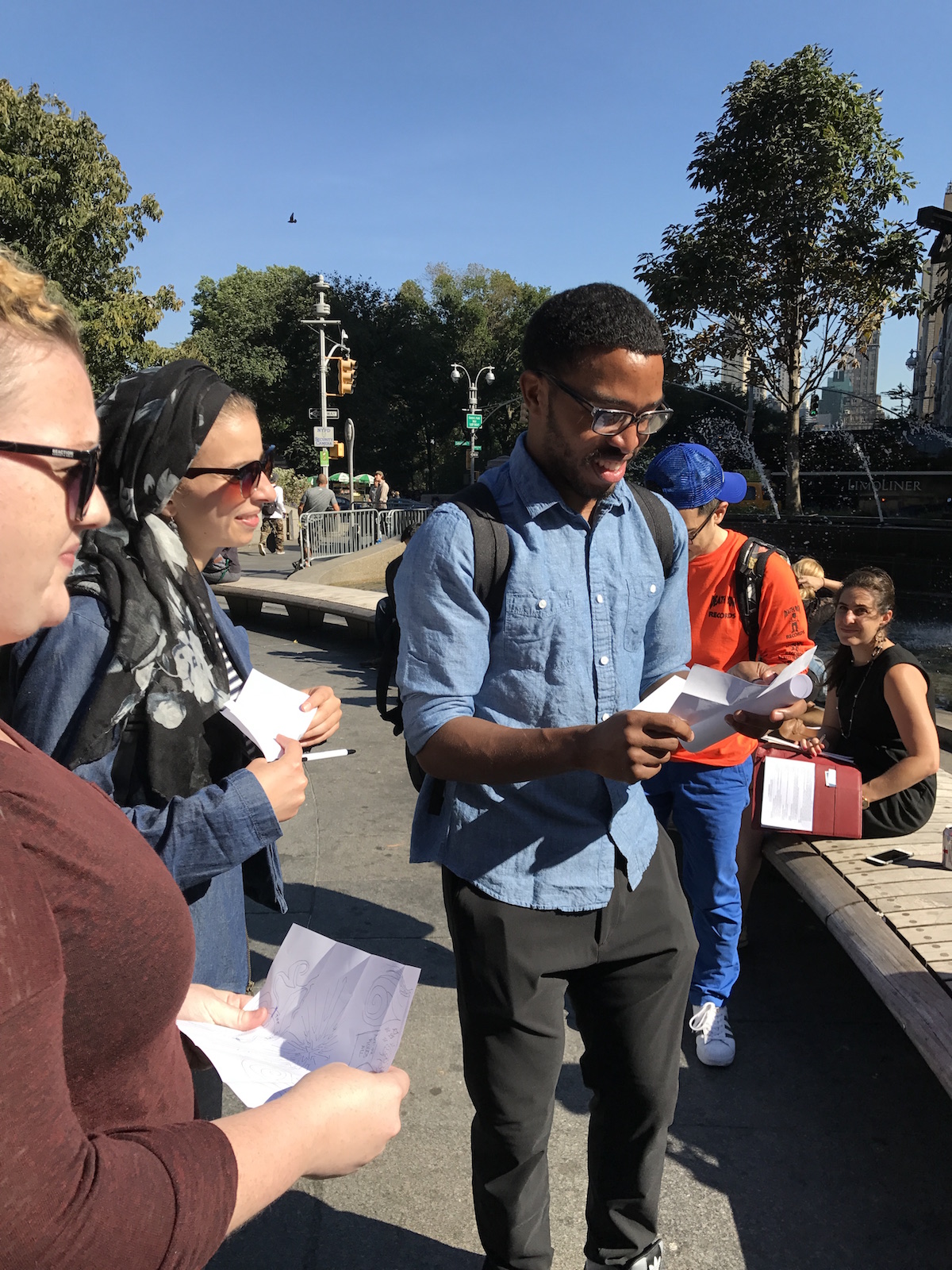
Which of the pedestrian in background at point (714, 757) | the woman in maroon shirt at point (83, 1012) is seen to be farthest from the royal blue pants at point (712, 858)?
the woman in maroon shirt at point (83, 1012)

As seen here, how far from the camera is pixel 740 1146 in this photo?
2781 mm

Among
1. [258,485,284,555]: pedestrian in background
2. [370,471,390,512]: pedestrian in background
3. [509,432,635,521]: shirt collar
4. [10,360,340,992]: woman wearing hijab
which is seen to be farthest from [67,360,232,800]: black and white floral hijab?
[370,471,390,512]: pedestrian in background

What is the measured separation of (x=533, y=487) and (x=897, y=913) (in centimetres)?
213

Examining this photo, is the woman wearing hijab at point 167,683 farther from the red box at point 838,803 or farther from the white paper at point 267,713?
the red box at point 838,803

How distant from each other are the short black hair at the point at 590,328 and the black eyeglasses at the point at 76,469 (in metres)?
1.14

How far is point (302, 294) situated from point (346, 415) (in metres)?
6.94

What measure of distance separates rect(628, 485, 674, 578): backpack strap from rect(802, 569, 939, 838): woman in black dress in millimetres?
1986

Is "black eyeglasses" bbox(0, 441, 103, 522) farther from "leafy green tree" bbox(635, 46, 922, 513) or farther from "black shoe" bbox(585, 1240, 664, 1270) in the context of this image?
"leafy green tree" bbox(635, 46, 922, 513)

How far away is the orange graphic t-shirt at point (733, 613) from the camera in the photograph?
3.43m

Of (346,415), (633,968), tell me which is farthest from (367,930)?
(346,415)

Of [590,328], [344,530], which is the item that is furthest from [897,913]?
[344,530]

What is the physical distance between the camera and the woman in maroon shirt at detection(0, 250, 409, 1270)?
0.74m

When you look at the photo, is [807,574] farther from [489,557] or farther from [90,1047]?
[90,1047]

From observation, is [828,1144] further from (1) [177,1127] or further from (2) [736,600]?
(1) [177,1127]
